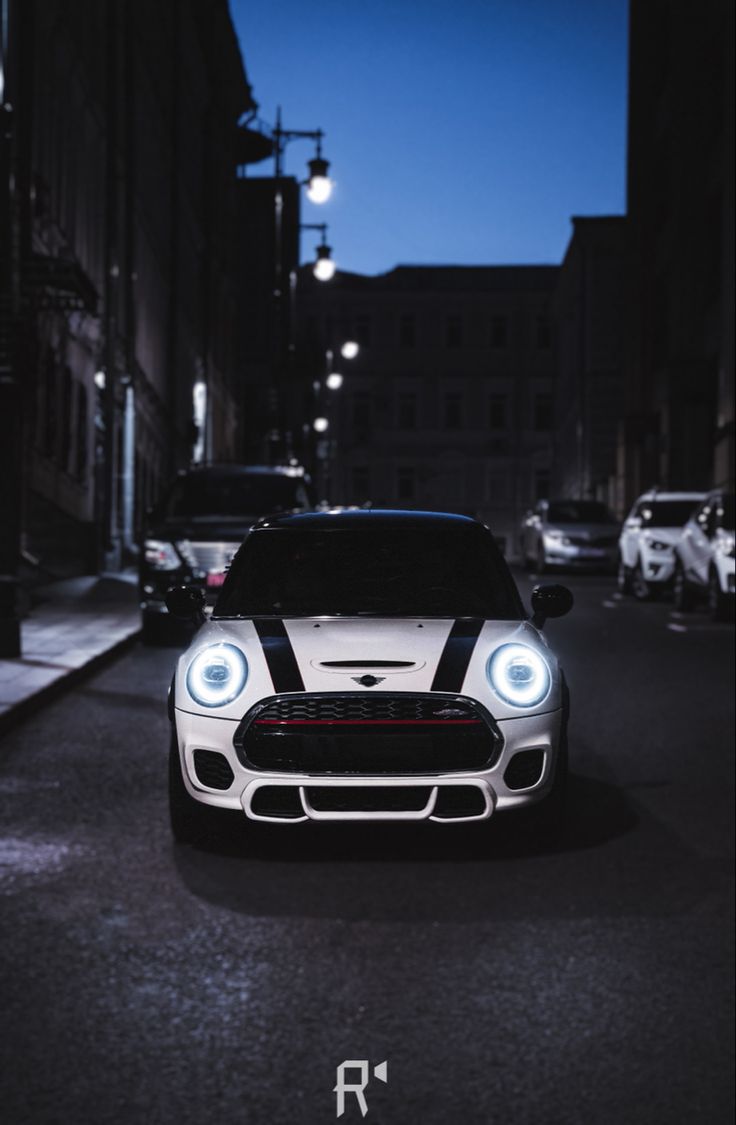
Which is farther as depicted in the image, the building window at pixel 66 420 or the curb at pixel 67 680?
the building window at pixel 66 420

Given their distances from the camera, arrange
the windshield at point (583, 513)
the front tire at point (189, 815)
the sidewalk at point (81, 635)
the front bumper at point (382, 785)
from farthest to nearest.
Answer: the sidewalk at point (81, 635)
the windshield at point (583, 513)
the front tire at point (189, 815)
the front bumper at point (382, 785)

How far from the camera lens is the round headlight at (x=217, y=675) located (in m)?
3.03

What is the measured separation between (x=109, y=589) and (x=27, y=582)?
5558 centimetres

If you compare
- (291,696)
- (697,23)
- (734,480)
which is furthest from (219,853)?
(697,23)

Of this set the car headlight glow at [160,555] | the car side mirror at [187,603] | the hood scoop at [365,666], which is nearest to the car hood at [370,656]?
the hood scoop at [365,666]

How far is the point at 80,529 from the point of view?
85.9 m

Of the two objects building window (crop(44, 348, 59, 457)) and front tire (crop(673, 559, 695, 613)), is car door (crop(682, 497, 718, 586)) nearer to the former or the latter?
Result: front tire (crop(673, 559, 695, 613))

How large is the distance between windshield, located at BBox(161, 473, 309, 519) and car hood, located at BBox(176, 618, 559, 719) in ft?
7.21

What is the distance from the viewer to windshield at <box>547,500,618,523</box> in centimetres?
665

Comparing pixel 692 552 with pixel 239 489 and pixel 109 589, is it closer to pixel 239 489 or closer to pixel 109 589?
pixel 239 489

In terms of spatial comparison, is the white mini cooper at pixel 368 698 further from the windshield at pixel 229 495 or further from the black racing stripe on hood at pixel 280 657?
the windshield at pixel 229 495

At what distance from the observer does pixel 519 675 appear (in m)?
3.05

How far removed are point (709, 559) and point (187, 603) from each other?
2.29 meters

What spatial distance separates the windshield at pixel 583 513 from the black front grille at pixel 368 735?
3492 millimetres
